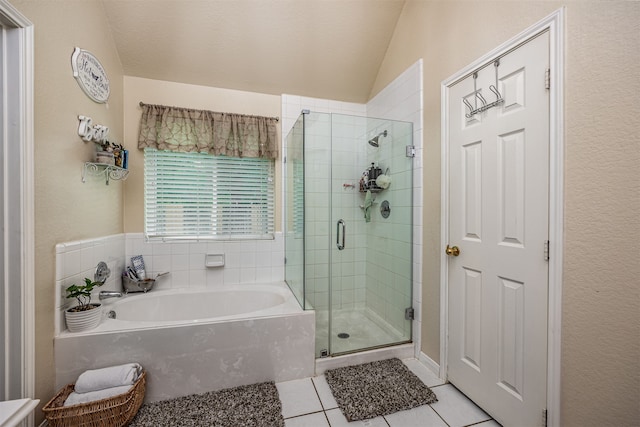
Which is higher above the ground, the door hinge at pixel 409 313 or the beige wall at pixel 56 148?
the beige wall at pixel 56 148

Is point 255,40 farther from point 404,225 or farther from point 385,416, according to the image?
point 385,416

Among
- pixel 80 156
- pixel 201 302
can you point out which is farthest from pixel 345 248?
pixel 80 156

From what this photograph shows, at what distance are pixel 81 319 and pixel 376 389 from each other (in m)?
1.89

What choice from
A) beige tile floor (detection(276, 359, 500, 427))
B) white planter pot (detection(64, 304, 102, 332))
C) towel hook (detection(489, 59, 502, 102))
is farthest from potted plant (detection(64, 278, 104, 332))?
towel hook (detection(489, 59, 502, 102))

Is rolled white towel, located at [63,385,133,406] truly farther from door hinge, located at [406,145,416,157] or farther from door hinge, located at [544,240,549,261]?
door hinge, located at [406,145,416,157]

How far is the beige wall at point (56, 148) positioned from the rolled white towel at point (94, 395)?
0.17 meters

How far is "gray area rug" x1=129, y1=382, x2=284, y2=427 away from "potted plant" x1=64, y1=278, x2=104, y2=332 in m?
0.62

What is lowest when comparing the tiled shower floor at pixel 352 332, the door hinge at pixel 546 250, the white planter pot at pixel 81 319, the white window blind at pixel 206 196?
the tiled shower floor at pixel 352 332

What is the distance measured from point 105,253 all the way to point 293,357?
1.67 meters

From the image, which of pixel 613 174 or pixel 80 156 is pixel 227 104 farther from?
pixel 613 174

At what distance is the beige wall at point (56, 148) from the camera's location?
144cm

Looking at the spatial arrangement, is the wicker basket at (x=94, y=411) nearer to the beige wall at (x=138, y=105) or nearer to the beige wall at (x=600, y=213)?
the beige wall at (x=138, y=105)

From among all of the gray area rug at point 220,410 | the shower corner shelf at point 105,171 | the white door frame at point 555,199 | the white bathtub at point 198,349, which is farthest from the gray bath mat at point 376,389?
the shower corner shelf at point 105,171

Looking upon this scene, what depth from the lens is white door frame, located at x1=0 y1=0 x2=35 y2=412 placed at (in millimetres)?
1299
